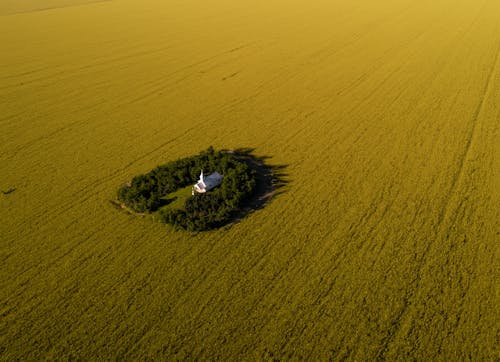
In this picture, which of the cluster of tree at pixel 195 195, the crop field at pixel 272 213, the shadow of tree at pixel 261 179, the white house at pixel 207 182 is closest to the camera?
the crop field at pixel 272 213

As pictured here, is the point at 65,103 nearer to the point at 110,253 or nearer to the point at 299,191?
the point at 110,253

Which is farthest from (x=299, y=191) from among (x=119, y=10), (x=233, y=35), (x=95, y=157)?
(x=119, y=10)

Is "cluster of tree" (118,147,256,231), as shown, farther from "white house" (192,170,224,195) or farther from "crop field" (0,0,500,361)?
"crop field" (0,0,500,361)

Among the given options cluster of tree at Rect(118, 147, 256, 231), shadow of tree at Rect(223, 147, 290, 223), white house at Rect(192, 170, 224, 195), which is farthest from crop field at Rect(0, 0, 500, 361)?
white house at Rect(192, 170, 224, 195)

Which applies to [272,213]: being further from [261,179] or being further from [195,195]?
[195,195]

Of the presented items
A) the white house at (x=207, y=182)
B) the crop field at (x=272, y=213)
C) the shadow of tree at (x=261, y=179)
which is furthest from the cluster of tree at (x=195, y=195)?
the crop field at (x=272, y=213)

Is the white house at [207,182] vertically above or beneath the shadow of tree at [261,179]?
above

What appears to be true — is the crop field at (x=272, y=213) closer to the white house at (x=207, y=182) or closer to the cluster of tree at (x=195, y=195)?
the cluster of tree at (x=195, y=195)
